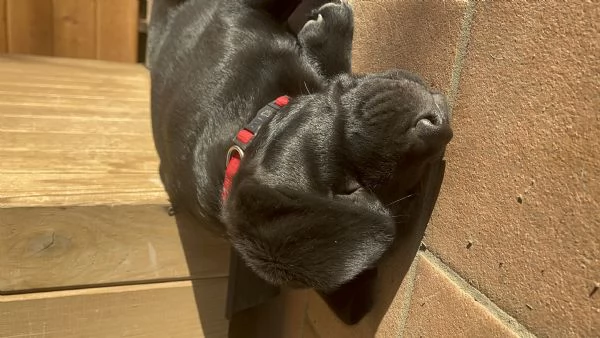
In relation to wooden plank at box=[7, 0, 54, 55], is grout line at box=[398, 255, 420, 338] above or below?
above

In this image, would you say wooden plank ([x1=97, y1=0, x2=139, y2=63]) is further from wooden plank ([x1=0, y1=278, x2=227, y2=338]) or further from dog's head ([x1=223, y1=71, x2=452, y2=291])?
dog's head ([x1=223, y1=71, x2=452, y2=291])

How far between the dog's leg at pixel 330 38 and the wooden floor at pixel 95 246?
0.48 metres

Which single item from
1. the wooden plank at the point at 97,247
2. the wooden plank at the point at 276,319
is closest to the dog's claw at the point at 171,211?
the wooden plank at the point at 97,247

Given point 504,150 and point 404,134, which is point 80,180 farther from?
point 504,150

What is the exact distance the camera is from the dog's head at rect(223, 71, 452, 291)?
0.71m

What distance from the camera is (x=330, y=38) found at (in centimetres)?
115

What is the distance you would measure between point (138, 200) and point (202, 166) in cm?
26

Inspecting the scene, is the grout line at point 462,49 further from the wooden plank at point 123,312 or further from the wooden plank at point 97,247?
the wooden plank at point 123,312

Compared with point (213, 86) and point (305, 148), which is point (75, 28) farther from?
point (305, 148)

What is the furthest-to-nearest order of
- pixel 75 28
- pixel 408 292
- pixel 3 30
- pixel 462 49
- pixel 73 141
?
1. pixel 75 28
2. pixel 3 30
3. pixel 73 141
4. pixel 408 292
5. pixel 462 49

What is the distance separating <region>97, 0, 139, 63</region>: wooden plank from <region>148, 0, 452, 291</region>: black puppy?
79.8 inches

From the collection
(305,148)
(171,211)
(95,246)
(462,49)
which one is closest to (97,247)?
(95,246)

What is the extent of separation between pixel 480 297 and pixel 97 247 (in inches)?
32.5

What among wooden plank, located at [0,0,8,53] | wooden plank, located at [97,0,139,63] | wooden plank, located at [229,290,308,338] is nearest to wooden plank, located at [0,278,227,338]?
wooden plank, located at [229,290,308,338]
